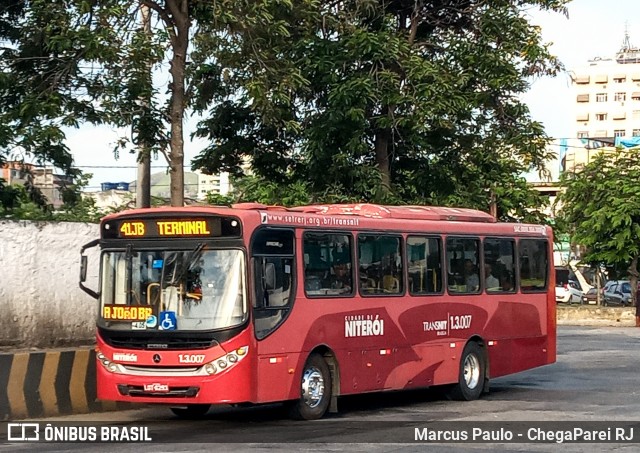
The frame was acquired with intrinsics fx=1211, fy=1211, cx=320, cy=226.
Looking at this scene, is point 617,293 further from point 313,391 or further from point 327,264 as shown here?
point 313,391

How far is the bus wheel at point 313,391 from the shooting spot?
1514cm

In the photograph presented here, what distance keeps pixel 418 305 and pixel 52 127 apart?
5.86m

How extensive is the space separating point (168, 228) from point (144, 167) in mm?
5915

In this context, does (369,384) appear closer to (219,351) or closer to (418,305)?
(418,305)

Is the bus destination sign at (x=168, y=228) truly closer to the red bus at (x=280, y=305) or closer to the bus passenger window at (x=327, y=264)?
the red bus at (x=280, y=305)

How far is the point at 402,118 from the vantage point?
2400 centimetres

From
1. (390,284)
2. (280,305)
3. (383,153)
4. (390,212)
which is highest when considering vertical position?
(383,153)

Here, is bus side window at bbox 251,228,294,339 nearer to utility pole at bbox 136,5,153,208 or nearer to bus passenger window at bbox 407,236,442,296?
bus passenger window at bbox 407,236,442,296

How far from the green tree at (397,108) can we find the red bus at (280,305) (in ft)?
17.7

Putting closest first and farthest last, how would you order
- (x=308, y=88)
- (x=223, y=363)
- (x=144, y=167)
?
(x=223, y=363), (x=144, y=167), (x=308, y=88)

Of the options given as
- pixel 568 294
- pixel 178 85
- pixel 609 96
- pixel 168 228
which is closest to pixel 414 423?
pixel 168 228

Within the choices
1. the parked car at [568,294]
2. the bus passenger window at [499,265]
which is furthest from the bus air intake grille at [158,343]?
the parked car at [568,294]

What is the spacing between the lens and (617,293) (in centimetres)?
6662

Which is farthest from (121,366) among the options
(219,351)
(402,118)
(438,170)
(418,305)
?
(438,170)
